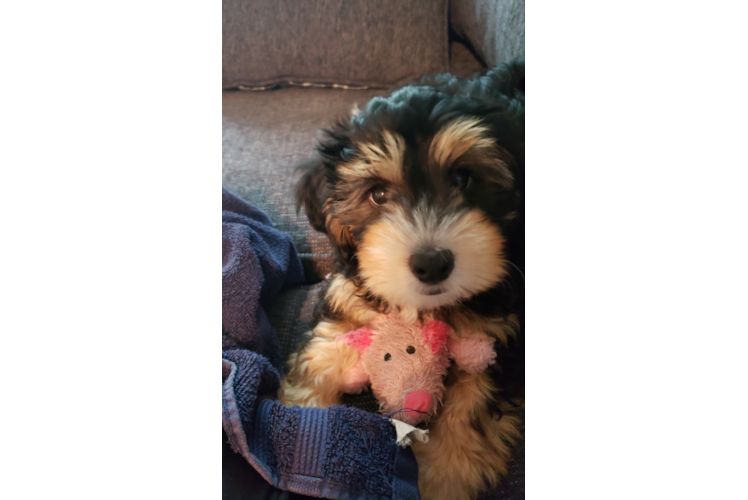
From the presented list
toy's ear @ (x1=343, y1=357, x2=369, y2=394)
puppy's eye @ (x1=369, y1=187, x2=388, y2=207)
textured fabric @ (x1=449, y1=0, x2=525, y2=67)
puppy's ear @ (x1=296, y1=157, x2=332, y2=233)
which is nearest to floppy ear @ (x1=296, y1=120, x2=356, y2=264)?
puppy's ear @ (x1=296, y1=157, x2=332, y2=233)

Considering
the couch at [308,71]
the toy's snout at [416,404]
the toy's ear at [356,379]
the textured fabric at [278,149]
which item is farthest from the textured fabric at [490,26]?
the toy's ear at [356,379]

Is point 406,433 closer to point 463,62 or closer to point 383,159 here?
point 383,159

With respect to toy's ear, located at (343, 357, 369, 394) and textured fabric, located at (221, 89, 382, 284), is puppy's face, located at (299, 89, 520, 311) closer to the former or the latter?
toy's ear, located at (343, 357, 369, 394)

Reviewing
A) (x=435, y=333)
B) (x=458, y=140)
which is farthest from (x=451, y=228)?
(x=435, y=333)

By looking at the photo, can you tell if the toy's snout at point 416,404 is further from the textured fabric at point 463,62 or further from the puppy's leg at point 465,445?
the textured fabric at point 463,62
